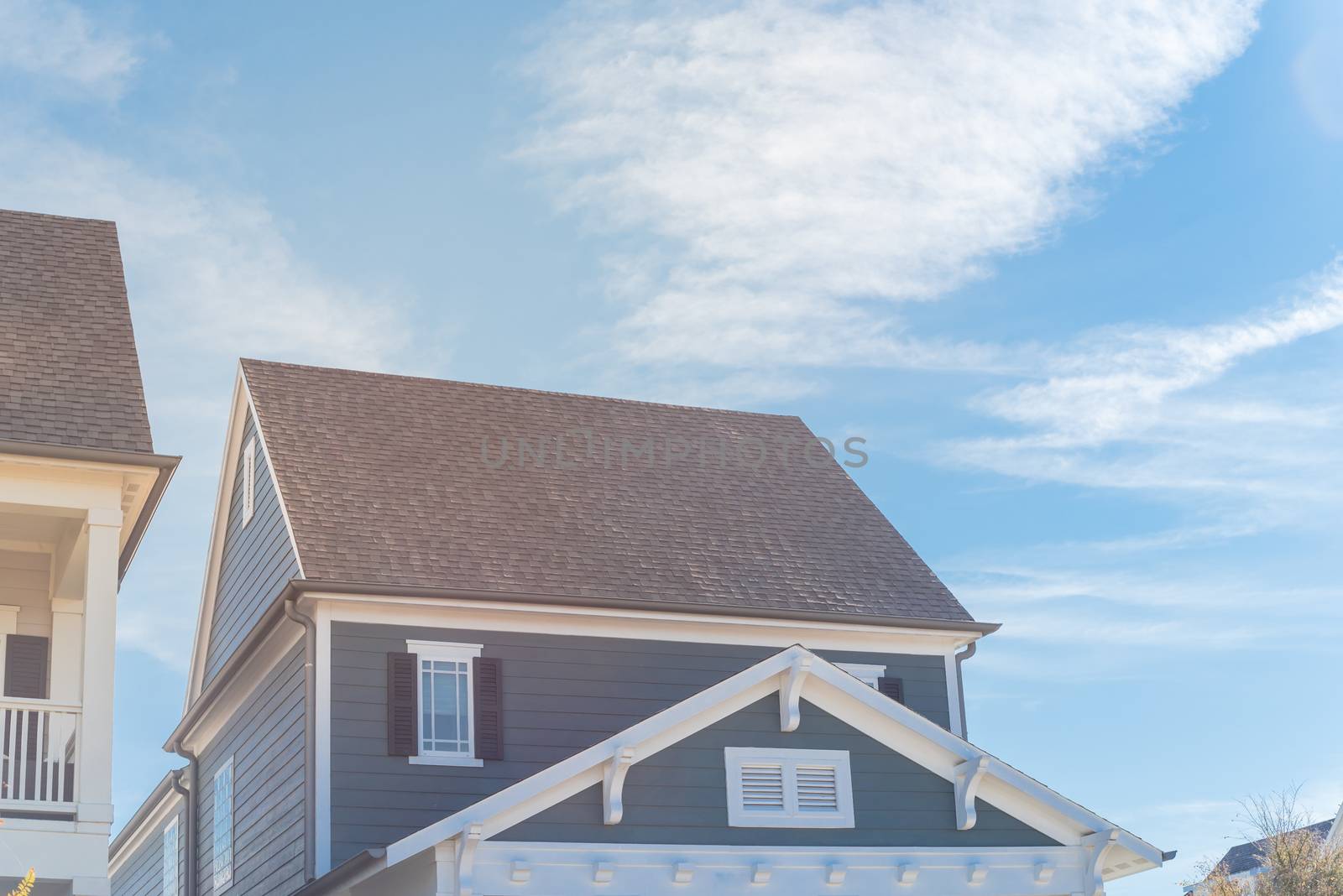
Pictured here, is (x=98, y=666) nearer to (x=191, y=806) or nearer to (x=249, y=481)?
(x=249, y=481)

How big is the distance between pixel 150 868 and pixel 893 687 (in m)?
12.9

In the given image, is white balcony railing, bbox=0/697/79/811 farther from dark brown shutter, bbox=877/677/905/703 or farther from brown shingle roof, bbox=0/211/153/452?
dark brown shutter, bbox=877/677/905/703

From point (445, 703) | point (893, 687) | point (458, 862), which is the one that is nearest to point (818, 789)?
point (458, 862)

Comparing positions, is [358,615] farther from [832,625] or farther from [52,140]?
[52,140]

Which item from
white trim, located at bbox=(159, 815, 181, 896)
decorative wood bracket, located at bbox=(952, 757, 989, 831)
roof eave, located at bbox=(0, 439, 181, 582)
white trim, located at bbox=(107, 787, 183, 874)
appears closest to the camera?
roof eave, located at bbox=(0, 439, 181, 582)

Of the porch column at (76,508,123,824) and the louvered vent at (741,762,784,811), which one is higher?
the porch column at (76,508,123,824)

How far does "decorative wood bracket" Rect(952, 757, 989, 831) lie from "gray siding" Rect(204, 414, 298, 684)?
25.7 ft

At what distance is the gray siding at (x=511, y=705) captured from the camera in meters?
16.1

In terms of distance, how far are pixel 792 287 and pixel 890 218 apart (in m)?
3.33

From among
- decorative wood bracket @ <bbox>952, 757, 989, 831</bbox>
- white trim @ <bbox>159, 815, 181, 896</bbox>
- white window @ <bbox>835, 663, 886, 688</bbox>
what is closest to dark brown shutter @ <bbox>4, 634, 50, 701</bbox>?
white trim @ <bbox>159, 815, 181, 896</bbox>

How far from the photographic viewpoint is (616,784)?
13.2m

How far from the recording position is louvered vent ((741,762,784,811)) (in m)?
13.9

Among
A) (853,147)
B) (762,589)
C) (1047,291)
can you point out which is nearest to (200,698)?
(762,589)

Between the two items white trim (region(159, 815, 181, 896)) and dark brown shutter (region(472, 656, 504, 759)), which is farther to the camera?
white trim (region(159, 815, 181, 896))
